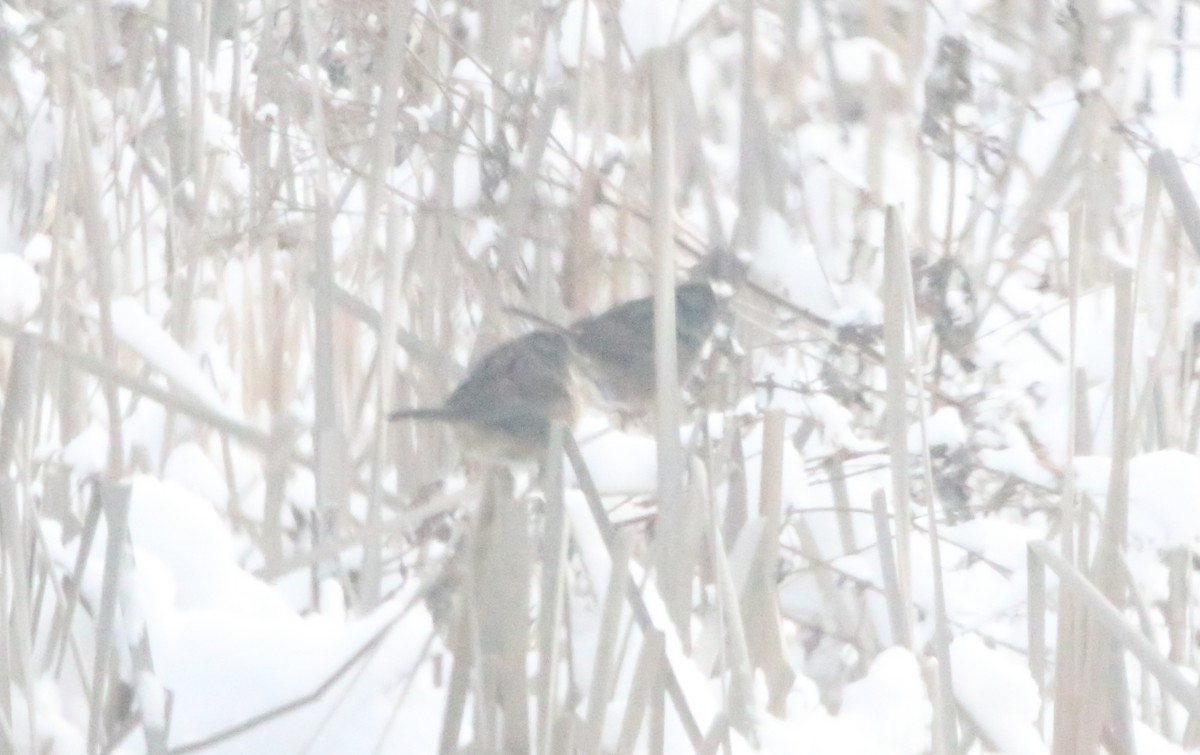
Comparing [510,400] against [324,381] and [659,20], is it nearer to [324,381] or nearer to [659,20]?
[324,381]

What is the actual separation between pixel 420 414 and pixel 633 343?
1.44 feet

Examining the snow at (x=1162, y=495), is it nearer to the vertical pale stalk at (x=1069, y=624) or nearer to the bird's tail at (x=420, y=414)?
the vertical pale stalk at (x=1069, y=624)

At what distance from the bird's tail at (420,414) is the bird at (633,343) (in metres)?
0.23

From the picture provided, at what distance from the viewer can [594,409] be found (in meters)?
2.24

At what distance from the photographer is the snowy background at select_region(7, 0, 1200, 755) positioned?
126cm

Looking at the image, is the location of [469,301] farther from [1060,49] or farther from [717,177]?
[1060,49]

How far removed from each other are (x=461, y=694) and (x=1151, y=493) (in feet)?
2.12

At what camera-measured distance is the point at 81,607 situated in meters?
1.41

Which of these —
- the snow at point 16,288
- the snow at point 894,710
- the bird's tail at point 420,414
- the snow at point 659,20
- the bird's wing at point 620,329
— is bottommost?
the snow at point 894,710

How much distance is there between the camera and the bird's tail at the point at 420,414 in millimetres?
1632

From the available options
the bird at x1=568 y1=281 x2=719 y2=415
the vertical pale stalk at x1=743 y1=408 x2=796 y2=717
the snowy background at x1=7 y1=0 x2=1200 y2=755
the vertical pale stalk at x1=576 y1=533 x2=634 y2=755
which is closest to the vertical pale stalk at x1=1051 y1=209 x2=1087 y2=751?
the snowy background at x1=7 y1=0 x2=1200 y2=755

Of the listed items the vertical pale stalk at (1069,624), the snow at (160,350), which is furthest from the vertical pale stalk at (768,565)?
the snow at (160,350)

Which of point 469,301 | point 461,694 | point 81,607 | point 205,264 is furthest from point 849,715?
point 205,264

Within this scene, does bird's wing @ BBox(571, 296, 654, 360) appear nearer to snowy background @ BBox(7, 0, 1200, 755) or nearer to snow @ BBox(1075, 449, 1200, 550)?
snowy background @ BBox(7, 0, 1200, 755)
